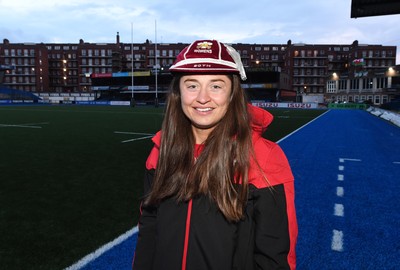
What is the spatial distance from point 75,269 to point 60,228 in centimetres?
113

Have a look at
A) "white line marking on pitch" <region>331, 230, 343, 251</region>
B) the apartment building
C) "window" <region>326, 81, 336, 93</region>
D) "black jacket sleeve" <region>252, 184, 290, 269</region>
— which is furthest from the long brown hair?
the apartment building

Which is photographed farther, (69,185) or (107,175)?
(107,175)

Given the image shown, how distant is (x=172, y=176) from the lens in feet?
6.15

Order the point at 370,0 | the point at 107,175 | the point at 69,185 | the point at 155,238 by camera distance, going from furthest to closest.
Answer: the point at 370,0 < the point at 107,175 < the point at 69,185 < the point at 155,238

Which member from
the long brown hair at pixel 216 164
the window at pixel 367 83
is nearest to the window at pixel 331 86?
the window at pixel 367 83

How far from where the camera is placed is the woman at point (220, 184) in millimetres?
1626

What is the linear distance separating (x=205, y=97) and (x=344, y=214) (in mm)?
Answer: 4078

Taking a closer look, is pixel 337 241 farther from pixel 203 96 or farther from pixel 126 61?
pixel 126 61

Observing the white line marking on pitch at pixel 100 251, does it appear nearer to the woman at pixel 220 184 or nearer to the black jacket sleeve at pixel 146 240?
the black jacket sleeve at pixel 146 240

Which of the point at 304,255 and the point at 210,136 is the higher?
the point at 210,136

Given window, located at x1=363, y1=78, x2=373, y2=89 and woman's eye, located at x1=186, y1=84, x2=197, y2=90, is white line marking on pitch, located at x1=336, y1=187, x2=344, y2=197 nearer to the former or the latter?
woman's eye, located at x1=186, y1=84, x2=197, y2=90

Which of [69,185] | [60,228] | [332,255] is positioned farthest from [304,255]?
[69,185]

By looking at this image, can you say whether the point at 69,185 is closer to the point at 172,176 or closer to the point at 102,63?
the point at 172,176

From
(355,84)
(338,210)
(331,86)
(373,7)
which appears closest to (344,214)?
(338,210)
